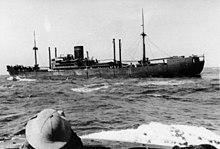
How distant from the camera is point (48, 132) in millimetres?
2201

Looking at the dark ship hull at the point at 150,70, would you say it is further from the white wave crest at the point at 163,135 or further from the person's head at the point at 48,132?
the person's head at the point at 48,132

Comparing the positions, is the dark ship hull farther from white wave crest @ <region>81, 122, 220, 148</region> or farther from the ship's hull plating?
white wave crest @ <region>81, 122, 220, 148</region>

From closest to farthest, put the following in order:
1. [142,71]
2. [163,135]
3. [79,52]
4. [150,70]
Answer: [163,135], [150,70], [142,71], [79,52]

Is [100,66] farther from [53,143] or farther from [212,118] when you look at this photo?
[53,143]

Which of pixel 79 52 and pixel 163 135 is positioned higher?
pixel 79 52

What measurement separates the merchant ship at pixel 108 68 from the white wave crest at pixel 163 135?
3207 centimetres

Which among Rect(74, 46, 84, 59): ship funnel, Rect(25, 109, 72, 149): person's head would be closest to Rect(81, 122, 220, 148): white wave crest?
Rect(25, 109, 72, 149): person's head

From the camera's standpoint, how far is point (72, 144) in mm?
2490

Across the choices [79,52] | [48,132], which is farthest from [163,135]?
[79,52]

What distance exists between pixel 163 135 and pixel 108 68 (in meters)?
35.8

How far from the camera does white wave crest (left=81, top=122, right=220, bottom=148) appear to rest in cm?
637

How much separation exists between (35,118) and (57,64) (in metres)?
48.1

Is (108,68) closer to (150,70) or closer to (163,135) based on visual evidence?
(150,70)

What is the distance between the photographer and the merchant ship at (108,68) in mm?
39031
